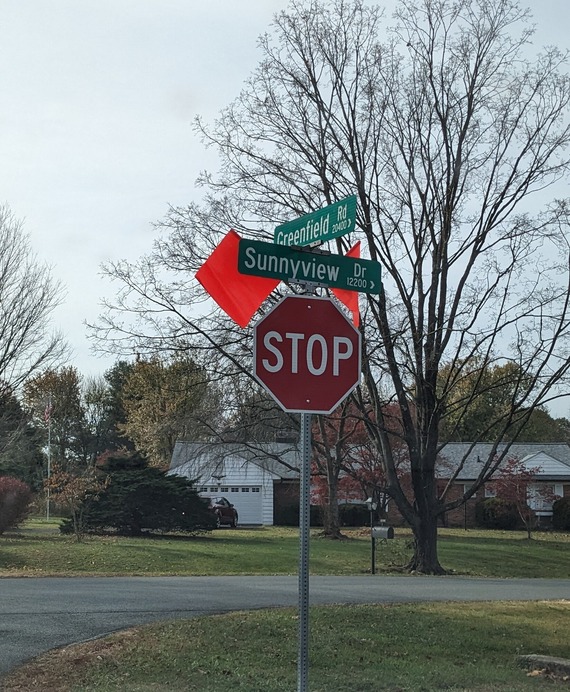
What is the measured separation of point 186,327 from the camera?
1953 cm

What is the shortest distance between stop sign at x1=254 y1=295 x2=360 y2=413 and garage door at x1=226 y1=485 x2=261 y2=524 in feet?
141

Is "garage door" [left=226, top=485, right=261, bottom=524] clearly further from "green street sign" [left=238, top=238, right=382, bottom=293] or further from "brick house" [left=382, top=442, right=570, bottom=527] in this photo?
"green street sign" [left=238, top=238, right=382, bottom=293]

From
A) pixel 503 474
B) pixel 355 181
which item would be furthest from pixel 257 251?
pixel 503 474

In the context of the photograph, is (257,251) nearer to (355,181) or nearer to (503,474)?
(355,181)

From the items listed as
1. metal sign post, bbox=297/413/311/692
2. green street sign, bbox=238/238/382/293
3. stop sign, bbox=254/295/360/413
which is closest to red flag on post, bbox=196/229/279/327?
green street sign, bbox=238/238/382/293

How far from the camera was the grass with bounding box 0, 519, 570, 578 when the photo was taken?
2252 centimetres

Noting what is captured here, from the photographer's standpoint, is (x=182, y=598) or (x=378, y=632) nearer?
(x=378, y=632)

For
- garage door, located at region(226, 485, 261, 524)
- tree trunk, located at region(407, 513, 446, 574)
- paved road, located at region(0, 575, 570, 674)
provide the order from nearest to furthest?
paved road, located at region(0, 575, 570, 674)
tree trunk, located at region(407, 513, 446, 574)
garage door, located at region(226, 485, 261, 524)

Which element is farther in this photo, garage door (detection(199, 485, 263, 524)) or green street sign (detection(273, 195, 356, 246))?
garage door (detection(199, 485, 263, 524))

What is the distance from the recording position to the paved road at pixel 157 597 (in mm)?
10312

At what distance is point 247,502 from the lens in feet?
157

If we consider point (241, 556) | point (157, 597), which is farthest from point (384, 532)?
point (157, 597)

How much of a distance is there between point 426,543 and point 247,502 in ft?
86.0

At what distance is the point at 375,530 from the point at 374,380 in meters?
3.45
